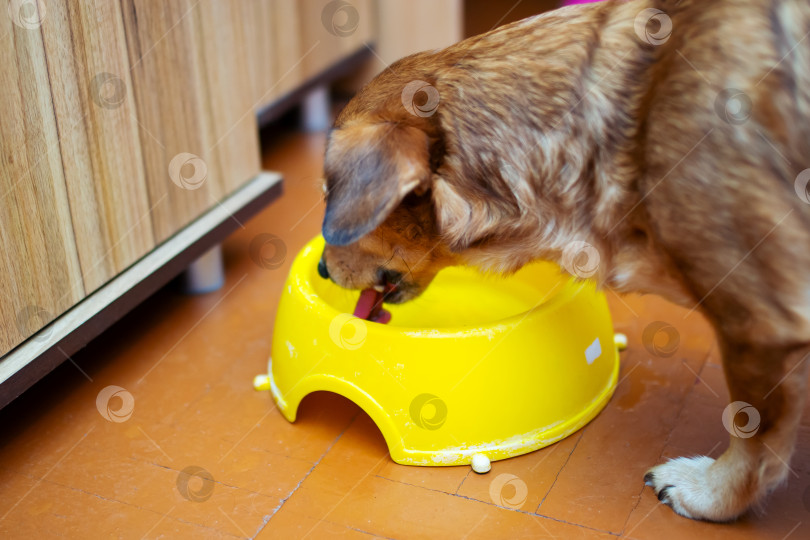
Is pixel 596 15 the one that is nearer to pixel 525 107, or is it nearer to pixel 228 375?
pixel 525 107

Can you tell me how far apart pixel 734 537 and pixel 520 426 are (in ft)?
1.71

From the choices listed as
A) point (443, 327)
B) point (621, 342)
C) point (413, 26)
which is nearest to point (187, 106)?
point (443, 327)

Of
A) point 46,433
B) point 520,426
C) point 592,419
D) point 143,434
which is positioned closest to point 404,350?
point 520,426

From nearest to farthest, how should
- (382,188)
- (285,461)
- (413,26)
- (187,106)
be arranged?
(382,188) → (285,461) → (187,106) → (413,26)

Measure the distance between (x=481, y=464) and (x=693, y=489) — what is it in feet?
1.56

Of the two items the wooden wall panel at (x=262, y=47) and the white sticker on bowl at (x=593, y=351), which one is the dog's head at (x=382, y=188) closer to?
the white sticker on bowl at (x=593, y=351)

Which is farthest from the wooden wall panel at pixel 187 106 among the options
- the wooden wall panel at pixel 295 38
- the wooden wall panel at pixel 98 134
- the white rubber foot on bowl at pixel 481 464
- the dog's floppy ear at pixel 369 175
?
the white rubber foot on bowl at pixel 481 464

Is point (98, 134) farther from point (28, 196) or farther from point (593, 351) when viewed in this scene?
point (593, 351)

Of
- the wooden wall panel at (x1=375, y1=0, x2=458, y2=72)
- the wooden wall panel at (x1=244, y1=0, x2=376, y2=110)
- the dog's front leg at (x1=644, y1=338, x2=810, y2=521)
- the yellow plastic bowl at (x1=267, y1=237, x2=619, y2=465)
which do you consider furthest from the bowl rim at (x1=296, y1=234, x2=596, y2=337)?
the wooden wall panel at (x1=375, y1=0, x2=458, y2=72)

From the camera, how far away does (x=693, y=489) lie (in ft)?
6.08

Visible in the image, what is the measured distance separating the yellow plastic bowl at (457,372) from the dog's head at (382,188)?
22 centimetres

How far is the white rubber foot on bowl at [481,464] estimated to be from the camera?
77.7 inches

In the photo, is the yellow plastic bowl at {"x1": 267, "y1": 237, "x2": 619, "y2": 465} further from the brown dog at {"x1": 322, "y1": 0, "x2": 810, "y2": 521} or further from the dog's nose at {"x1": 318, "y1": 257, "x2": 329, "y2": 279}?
the brown dog at {"x1": 322, "y1": 0, "x2": 810, "y2": 521}

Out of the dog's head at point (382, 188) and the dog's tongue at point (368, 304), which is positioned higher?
the dog's head at point (382, 188)
